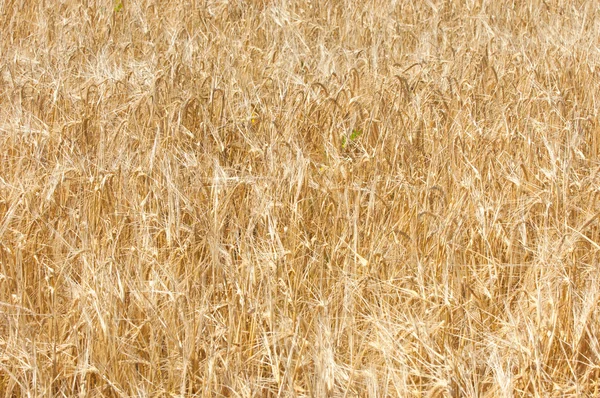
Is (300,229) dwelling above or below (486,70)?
below

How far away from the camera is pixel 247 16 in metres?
3.82

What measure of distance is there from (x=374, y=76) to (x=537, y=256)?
1226 millimetres

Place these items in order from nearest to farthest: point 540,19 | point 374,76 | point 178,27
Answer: point 374,76
point 178,27
point 540,19

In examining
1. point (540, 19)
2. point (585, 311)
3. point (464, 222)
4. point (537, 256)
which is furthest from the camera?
point (540, 19)

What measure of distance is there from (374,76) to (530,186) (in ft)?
2.93

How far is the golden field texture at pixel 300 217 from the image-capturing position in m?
1.78

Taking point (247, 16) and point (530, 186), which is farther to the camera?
point (247, 16)

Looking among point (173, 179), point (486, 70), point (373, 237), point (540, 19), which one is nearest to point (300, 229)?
point (373, 237)

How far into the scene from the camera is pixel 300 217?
218cm

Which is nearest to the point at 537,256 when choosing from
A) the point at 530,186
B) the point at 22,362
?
the point at 530,186

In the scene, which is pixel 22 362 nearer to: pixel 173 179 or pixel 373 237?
pixel 173 179

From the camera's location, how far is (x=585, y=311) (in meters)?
1.80

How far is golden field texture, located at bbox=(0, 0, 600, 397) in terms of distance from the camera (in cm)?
178

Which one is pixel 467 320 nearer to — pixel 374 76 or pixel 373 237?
pixel 373 237
